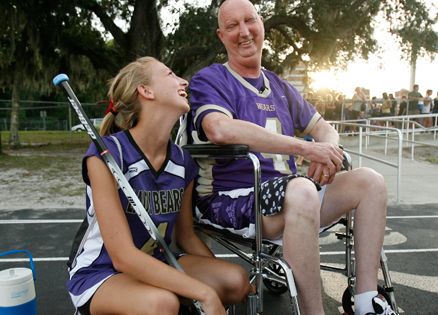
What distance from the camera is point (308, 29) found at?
12.0 meters

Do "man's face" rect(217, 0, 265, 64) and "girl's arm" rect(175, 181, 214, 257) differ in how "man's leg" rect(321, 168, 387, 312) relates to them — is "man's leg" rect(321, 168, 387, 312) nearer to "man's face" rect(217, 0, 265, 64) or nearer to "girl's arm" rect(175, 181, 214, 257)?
"girl's arm" rect(175, 181, 214, 257)

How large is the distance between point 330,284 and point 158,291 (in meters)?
1.91

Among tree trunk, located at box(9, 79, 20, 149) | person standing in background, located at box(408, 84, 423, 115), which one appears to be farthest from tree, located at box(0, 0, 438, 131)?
person standing in background, located at box(408, 84, 423, 115)

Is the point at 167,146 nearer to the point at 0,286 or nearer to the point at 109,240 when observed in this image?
the point at 109,240

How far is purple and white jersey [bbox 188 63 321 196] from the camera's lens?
7.25ft

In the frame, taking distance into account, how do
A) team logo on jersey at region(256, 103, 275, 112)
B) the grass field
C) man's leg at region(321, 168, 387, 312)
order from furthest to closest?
the grass field, team logo on jersey at region(256, 103, 275, 112), man's leg at region(321, 168, 387, 312)

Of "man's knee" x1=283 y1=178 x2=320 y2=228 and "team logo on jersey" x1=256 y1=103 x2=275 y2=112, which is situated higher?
"team logo on jersey" x1=256 y1=103 x2=275 y2=112

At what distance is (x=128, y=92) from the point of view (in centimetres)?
184

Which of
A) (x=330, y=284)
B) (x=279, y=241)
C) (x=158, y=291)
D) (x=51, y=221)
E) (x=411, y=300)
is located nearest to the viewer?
(x=158, y=291)

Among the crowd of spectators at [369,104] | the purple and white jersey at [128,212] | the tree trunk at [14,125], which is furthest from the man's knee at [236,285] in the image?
the tree trunk at [14,125]

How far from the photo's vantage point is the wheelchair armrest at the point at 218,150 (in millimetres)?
1915

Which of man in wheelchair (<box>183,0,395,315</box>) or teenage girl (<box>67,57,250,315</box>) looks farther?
man in wheelchair (<box>183,0,395,315</box>)

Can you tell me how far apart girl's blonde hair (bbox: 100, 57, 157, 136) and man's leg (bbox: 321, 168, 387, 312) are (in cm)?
96

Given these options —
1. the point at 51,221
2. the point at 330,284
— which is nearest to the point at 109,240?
the point at 330,284
